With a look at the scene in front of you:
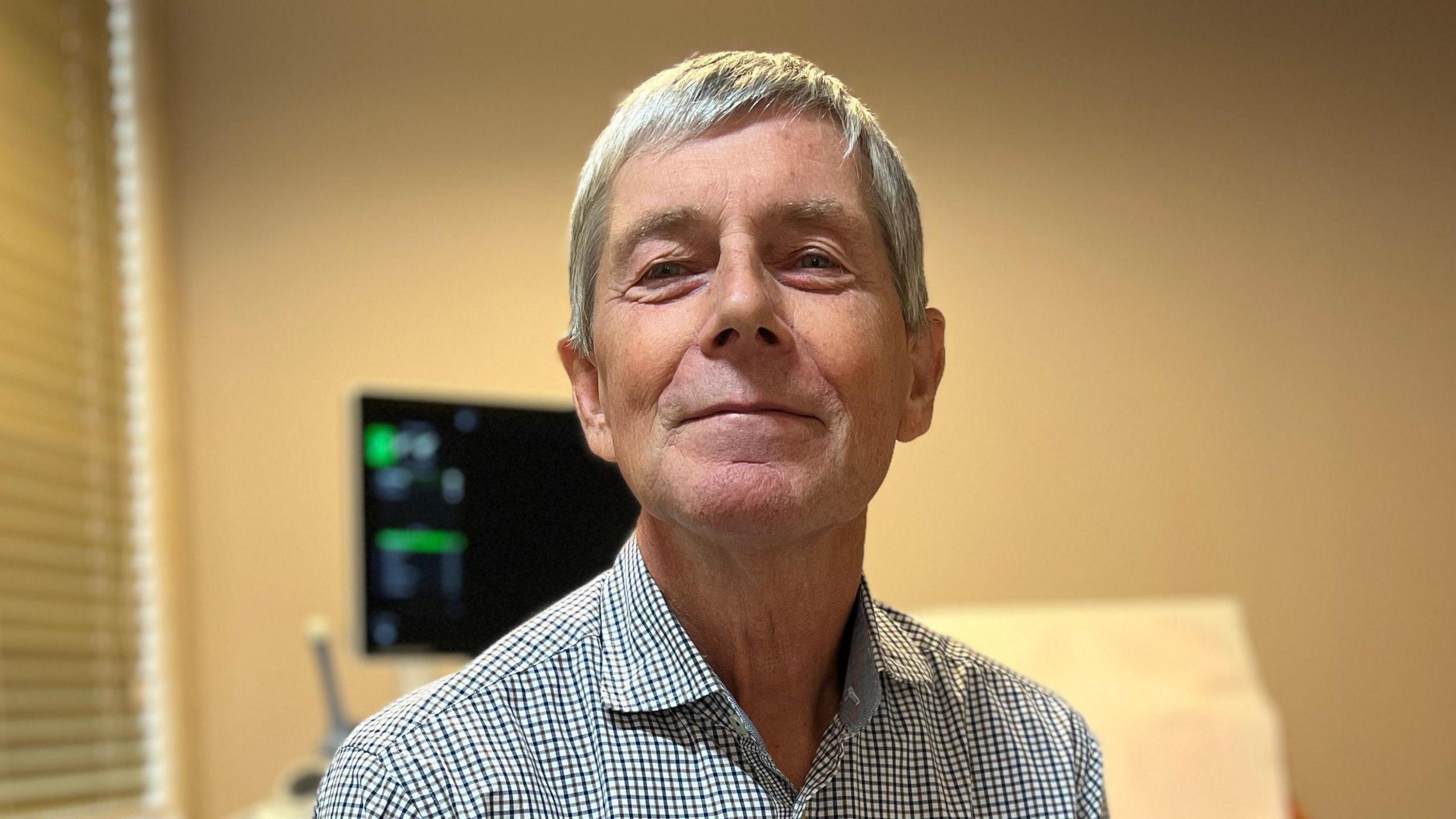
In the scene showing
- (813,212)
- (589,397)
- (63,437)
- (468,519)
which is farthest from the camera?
(63,437)

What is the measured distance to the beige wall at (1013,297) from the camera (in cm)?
284

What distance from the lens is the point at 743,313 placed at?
0.85 m

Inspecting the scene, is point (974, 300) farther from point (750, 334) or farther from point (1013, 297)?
point (750, 334)

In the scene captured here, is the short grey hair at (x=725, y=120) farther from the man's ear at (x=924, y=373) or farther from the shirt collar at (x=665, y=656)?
the shirt collar at (x=665, y=656)

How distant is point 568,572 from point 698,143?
4.44 feet

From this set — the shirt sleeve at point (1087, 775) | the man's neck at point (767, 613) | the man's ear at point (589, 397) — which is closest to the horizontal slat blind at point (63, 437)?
the man's ear at point (589, 397)

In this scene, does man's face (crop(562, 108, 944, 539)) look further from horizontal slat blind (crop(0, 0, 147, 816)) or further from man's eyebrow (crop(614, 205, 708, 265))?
horizontal slat blind (crop(0, 0, 147, 816))

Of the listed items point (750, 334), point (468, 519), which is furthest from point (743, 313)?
point (468, 519)

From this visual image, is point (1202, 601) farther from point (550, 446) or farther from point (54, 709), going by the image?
point (54, 709)

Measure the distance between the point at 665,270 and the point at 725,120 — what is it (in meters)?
0.11

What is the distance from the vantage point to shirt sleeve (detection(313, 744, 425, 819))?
2.68 ft

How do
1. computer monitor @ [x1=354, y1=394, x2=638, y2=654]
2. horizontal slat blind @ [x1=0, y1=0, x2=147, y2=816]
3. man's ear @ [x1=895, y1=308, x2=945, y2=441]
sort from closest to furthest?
man's ear @ [x1=895, y1=308, x2=945, y2=441]
computer monitor @ [x1=354, y1=394, x2=638, y2=654]
horizontal slat blind @ [x1=0, y1=0, x2=147, y2=816]

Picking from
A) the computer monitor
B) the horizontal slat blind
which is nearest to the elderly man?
the computer monitor

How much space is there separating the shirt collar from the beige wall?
1862 mm
